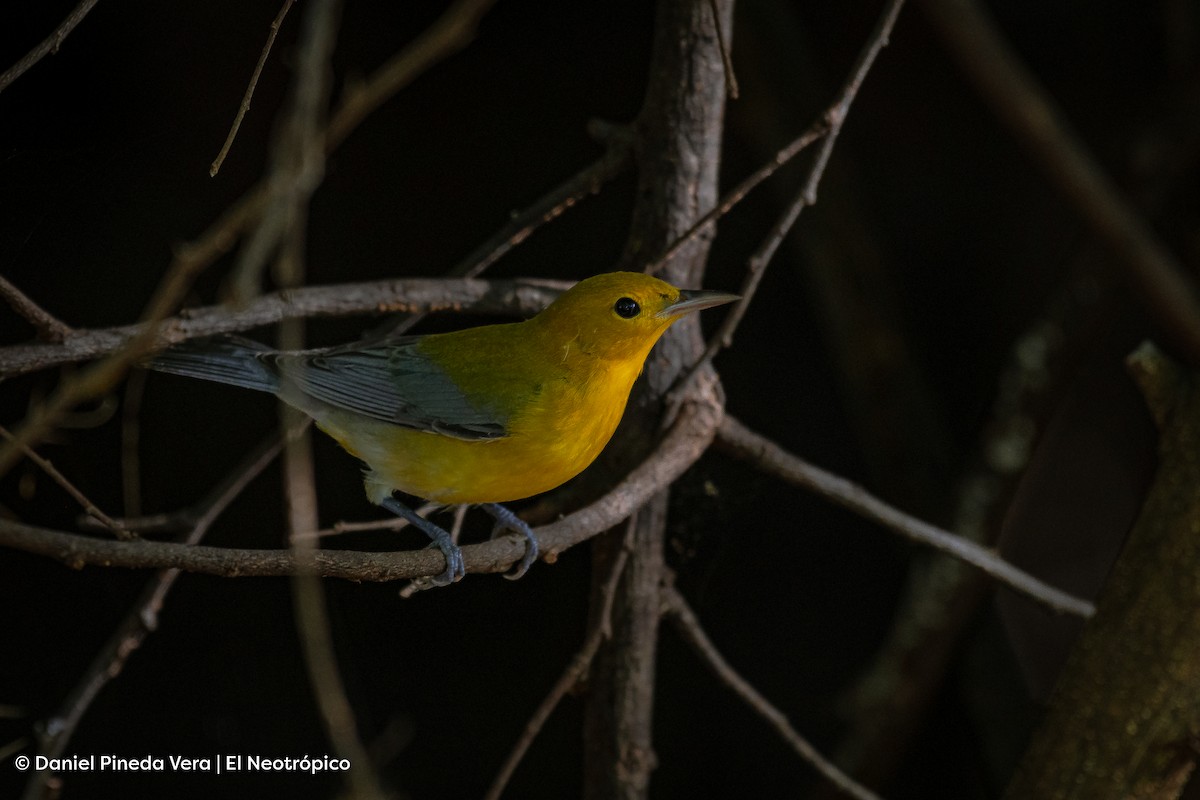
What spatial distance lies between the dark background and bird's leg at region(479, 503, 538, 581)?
0.59 m

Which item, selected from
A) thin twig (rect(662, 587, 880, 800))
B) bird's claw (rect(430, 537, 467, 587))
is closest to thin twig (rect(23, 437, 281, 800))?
bird's claw (rect(430, 537, 467, 587))

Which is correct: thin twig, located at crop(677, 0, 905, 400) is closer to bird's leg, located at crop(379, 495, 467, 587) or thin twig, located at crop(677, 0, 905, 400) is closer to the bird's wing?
the bird's wing

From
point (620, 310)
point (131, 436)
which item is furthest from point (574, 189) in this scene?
point (131, 436)

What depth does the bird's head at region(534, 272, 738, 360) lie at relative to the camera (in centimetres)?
194

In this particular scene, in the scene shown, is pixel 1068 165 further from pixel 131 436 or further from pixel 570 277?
pixel 131 436

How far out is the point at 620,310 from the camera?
196 centimetres

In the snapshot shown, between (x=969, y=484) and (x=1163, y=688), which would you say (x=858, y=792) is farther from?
(x=969, y=484)

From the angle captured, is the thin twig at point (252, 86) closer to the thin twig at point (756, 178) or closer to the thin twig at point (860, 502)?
the thin twig at point (756, 178)

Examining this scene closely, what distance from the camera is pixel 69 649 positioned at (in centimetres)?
264

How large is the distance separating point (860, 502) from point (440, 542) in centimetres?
101

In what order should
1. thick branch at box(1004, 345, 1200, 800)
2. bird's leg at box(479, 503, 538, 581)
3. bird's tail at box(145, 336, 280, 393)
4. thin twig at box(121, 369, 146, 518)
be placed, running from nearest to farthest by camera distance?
bird's leg at box(479, 503, 538, 581)
bird's tail at box(145, 336, 280, 393)
thick branch at box(1004, 345, 1200, 800)
thin twig at box(121, 369, 146, 518)

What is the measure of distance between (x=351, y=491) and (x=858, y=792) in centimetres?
157

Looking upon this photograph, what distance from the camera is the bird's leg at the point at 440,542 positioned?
1610 millimetres

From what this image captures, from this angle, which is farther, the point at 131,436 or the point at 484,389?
the point at 131,436
